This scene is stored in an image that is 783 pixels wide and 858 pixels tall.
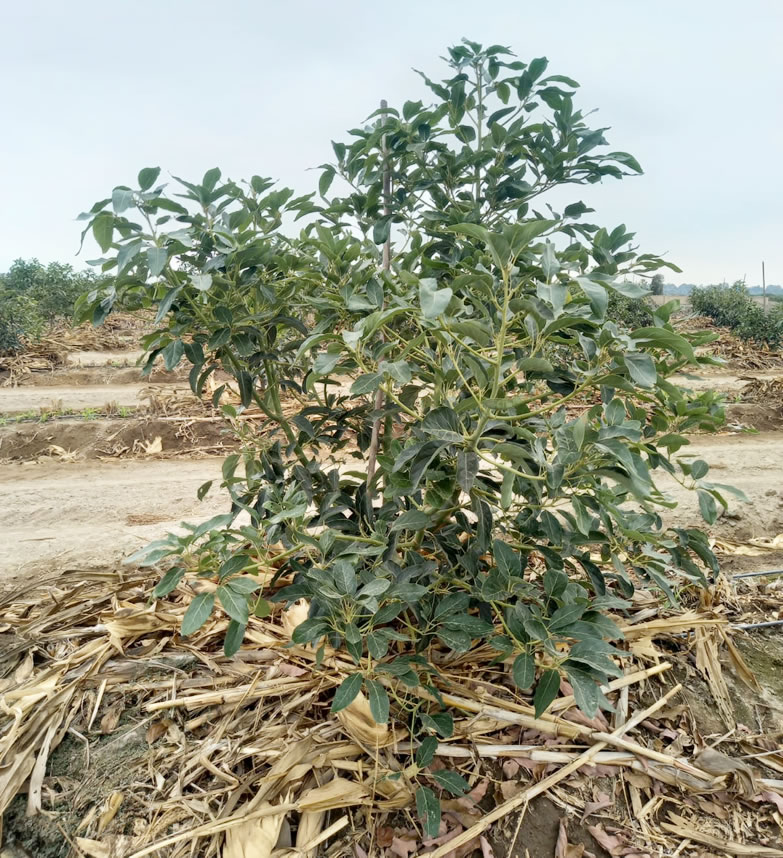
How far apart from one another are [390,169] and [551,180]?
53cm

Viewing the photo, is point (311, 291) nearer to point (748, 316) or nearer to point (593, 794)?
point (593, 794)

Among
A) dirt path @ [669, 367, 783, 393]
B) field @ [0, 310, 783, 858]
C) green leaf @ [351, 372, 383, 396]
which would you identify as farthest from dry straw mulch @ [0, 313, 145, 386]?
dirt path @ [669, 367, 783, 393]

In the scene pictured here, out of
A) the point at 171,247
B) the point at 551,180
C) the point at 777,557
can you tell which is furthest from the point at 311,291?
the point at 777,557

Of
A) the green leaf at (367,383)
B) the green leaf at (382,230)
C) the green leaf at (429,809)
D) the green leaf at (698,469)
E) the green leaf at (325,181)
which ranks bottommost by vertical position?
the green leaf at (429,809)

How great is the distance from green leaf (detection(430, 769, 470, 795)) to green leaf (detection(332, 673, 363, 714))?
0.38m

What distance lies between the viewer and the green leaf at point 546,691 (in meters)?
A: 1.37

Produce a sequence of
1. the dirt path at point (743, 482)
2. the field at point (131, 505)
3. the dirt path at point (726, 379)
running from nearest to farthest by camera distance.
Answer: the field at point (131, 505), the dirt path at point (743, 482), the dirt path at point (726, 379)

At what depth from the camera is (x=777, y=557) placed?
313cm

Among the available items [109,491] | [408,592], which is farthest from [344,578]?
[109,491]

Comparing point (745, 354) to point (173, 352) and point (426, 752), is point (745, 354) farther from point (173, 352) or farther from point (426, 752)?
point (173, 352)

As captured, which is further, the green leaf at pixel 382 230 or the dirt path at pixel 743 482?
the dirt path at pixel 743 482

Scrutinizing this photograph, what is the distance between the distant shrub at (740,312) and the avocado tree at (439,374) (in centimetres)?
1216

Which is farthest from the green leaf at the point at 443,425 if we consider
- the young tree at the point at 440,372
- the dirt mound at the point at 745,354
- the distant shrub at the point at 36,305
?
the dirt mound at the point at 745,354

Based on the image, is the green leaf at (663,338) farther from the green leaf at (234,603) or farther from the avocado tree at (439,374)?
the green leaf at (234,603)
